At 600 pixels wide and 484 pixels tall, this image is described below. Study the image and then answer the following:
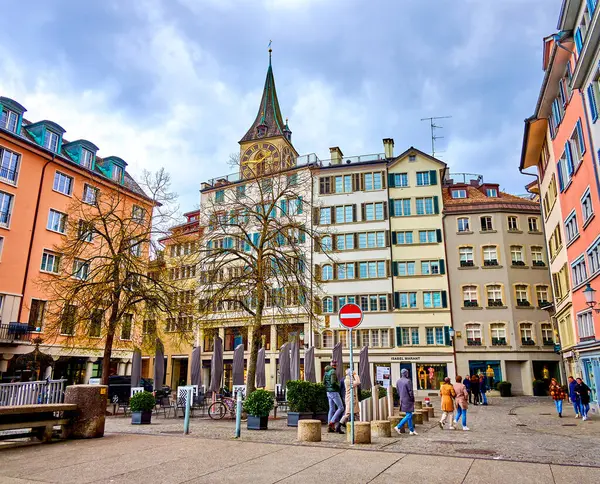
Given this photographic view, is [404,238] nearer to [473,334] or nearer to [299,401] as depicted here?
[473,334]

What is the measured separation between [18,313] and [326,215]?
26652 mm

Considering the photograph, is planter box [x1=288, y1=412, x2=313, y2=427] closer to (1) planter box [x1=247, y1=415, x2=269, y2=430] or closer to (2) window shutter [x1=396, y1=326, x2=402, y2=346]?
(1) planter box [x1=247, y1=415, x2=269, y2=430]

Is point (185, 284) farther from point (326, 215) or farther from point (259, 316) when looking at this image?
point (326, 215)

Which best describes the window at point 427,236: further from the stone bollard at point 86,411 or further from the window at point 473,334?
the stone bollard at point 86,411

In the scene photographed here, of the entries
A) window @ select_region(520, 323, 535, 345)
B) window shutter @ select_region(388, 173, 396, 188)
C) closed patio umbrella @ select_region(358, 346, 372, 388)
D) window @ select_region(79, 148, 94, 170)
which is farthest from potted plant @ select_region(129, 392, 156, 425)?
window shutter @ select_region(388, 173, 396, 188)

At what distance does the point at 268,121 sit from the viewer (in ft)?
206

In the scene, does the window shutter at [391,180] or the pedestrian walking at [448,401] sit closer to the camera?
the pedestrian walking at [448,401]

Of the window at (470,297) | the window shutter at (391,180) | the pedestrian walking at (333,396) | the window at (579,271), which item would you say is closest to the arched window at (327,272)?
the window shutter at (391,180)

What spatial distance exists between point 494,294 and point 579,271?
1767cm

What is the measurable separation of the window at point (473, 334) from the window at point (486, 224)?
8.21 m

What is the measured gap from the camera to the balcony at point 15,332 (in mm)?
28656

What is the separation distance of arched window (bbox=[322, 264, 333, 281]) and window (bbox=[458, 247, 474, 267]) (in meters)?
11.3

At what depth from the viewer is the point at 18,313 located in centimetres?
3064

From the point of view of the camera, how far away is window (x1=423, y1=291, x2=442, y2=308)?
4222 cm
